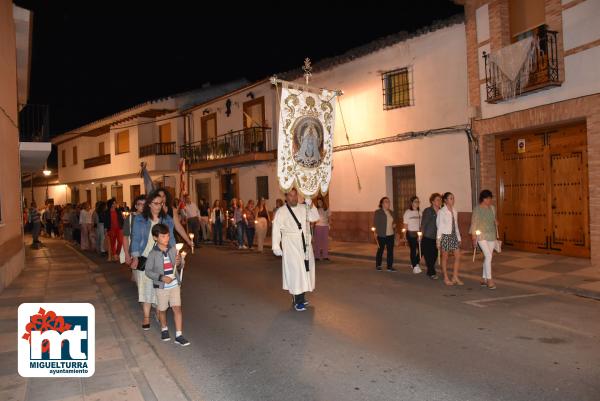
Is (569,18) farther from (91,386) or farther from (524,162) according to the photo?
(91,386)

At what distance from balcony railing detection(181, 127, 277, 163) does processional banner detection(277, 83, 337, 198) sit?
13.6 metres

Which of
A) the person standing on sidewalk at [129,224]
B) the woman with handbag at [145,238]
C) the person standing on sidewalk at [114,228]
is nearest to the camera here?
the woman with handbag at [145,238]

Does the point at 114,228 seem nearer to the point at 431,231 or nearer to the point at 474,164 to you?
the point at 431,231

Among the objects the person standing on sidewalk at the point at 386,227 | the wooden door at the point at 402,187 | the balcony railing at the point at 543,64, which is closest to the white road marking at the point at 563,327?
the person standing on sidewalk at the point at 386,227

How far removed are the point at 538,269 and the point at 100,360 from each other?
8516 mm

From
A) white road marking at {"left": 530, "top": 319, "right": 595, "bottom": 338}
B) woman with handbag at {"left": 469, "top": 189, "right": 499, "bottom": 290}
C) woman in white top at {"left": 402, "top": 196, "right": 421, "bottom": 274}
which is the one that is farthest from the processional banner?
white road marking at {"left": 530, "top": 319, "right": 595, "bottom": 338}

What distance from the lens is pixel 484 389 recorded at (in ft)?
14.5

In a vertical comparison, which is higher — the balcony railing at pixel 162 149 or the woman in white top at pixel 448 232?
the balcony railing at pixel 162 149

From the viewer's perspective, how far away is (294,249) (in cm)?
772

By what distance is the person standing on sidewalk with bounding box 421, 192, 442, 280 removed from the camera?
10.1 meters

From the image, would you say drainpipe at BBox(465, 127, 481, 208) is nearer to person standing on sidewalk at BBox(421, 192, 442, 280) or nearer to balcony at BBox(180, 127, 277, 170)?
person standing on sidewalk at BBox(421, 192, 442, 280)

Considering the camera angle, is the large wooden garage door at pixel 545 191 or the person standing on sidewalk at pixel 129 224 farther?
the large wooden garage door at pixel 545 191

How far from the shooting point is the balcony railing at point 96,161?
35438 mm

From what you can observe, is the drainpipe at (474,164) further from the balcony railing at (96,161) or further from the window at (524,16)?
the balcony railing at (96,161)
